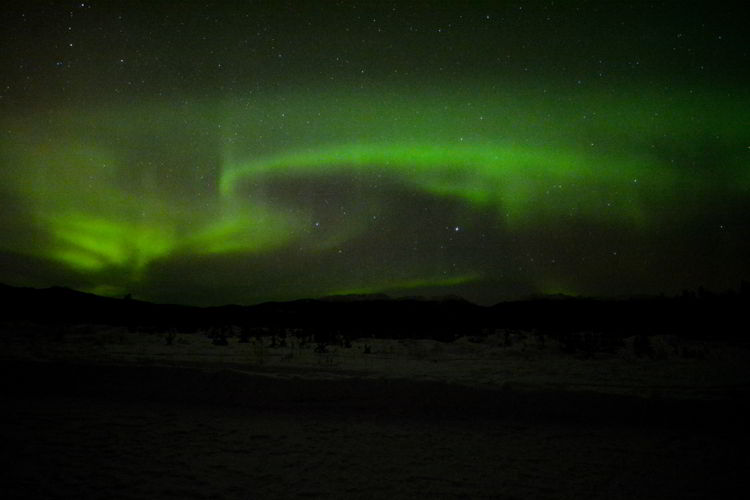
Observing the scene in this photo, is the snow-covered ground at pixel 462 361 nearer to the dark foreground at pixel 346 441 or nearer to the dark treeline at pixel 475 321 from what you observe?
the dark foreground at pixel 346 441

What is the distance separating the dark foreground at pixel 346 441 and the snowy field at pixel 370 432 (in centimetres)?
3

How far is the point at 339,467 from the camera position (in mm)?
6789

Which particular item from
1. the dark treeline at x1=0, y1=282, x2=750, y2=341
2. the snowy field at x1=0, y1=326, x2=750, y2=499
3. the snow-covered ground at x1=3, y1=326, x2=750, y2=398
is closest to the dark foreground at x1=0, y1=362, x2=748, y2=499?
the snowy field at x1=0, y1=326, x2=750, y2=499

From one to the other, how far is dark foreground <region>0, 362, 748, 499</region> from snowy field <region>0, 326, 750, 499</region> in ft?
0.10

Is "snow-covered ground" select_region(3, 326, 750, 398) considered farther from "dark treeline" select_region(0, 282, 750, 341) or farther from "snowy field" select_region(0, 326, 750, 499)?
"dark treeline" select_region(0, 282, 750, 341)

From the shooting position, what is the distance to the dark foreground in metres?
6.12

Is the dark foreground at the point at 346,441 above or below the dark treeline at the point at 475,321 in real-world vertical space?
below

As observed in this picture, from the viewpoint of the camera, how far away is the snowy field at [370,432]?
618cm

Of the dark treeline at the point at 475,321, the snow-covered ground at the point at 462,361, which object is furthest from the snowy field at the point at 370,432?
the dark treeline at the point at 475,321

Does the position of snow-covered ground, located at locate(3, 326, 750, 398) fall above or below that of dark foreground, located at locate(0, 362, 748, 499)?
above

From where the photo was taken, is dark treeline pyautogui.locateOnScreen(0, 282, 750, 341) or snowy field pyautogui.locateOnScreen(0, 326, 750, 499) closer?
snowy field pyautogui.locateOnScreen(0, 326, 750, 499)

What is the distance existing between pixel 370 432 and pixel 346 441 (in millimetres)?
655

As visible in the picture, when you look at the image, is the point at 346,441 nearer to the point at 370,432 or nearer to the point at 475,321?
the point at 370,432

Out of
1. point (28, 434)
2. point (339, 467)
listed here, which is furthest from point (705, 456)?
point (28, 434)
